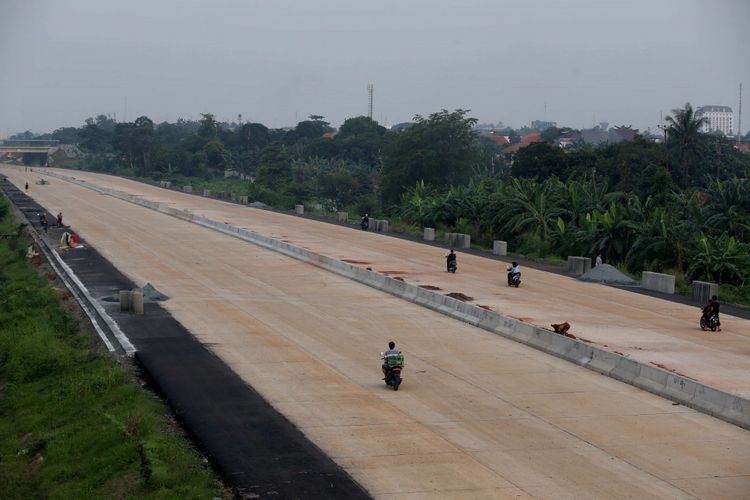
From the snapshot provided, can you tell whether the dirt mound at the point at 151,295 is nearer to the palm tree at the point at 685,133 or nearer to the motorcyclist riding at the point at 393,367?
the motorcyclist riding at the point at 393,367

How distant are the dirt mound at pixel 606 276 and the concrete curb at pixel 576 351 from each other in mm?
10342

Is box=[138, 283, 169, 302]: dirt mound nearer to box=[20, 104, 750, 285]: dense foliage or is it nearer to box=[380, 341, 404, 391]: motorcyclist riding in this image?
box=[380, 341, 404, 391]: motorcyclist riding

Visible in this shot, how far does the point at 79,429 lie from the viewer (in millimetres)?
22578

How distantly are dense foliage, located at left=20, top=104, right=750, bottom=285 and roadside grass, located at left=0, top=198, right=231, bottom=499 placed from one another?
27.8m

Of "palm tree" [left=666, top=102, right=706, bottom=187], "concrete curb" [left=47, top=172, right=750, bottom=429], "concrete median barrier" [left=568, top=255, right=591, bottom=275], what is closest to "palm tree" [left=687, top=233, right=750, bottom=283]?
"concrete median barrier" [left=568, top=255, right=591, bottom=275]

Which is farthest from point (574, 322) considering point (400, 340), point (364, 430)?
point (364, 430)

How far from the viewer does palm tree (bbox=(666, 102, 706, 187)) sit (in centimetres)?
9125

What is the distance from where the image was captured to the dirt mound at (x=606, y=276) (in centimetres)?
4641

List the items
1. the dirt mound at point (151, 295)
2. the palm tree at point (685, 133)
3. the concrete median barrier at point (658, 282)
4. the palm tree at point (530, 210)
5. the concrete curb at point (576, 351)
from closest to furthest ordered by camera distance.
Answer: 1. the concrete curb at point (576, 351)
2. the dirt mound at point (151, 295)
3. the concrete median barrier at point (658, 282)
4. the palm tree at point (530, 210)
5. the palm tree at point (685, 133)

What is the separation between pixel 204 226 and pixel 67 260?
24549 millimetres

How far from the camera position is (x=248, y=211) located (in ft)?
308

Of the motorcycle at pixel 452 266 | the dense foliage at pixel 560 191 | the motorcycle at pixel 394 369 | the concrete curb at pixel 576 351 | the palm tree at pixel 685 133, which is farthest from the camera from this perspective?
the palm tree at pixel 685 133

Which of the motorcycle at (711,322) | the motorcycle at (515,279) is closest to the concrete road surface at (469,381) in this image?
the motorcycle at (711,322)

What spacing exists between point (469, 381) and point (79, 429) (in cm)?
954
